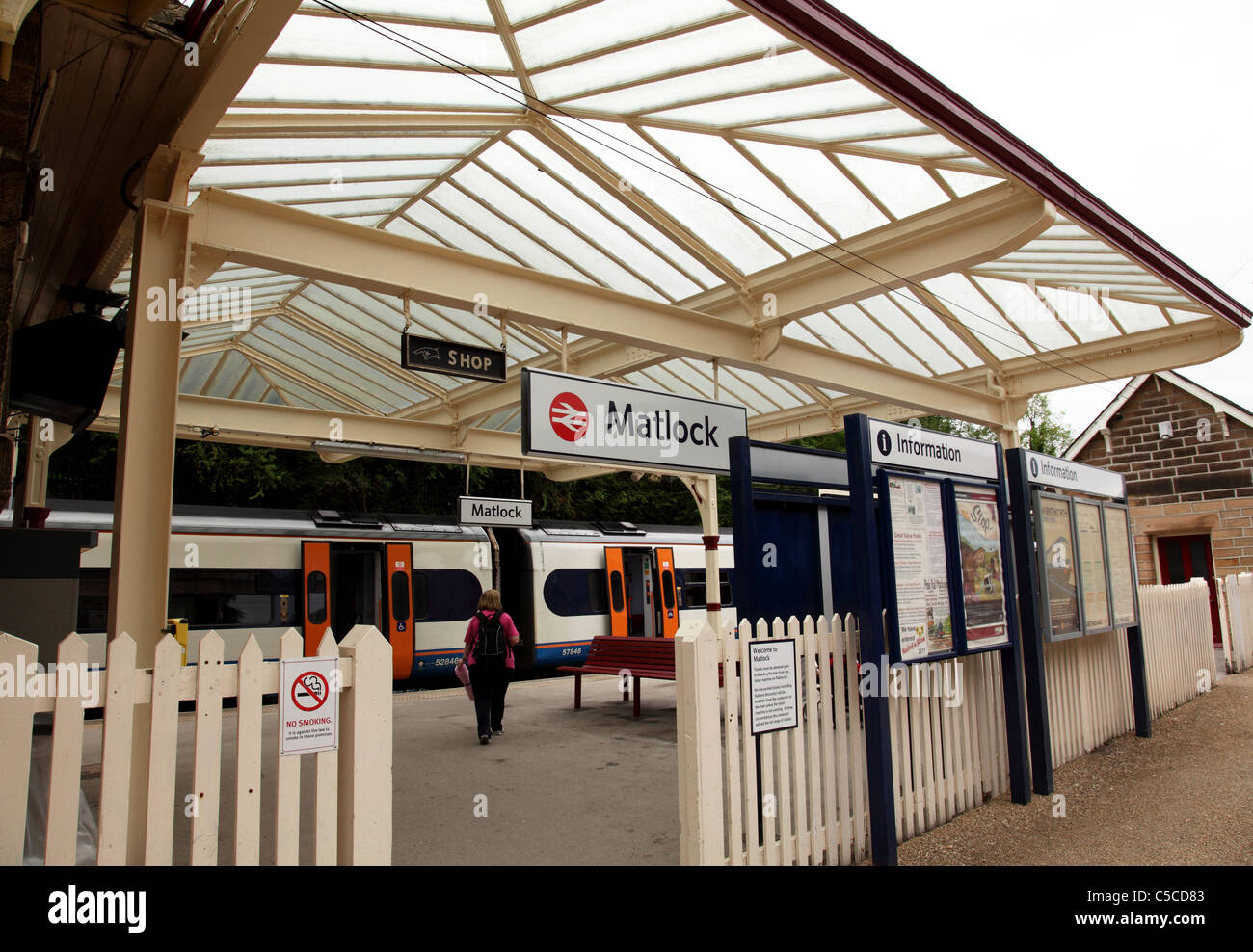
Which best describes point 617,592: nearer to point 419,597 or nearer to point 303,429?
point 419,597

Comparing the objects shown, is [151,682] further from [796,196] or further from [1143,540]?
[1143,540]

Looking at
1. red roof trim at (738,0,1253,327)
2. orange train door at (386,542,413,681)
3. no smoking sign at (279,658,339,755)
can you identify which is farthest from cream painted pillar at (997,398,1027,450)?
no smoking sign at (279,658,339,755)

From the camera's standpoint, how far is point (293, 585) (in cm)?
1205

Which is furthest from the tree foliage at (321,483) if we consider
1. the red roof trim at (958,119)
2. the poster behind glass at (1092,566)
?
the poster behind glass at (1092,566)

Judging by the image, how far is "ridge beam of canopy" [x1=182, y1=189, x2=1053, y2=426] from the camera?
20.8 feet

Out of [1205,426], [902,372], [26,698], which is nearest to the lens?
[26,698]

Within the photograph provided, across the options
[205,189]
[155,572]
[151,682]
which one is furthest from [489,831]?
[205,189]

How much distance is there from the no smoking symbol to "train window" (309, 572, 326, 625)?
33.4ft

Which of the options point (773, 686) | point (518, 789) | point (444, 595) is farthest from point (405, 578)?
point (773, 686)

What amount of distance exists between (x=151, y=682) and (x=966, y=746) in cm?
511

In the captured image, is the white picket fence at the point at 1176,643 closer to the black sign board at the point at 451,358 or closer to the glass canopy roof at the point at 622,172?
the glass canopy roof at the point at 622,172

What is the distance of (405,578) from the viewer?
1316 centimetres

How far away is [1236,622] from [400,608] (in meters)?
13.2

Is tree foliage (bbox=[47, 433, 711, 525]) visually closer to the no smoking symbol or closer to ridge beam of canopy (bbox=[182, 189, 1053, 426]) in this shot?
ridge beam of canopy (bbox=[182, 189, 1053, 426])
